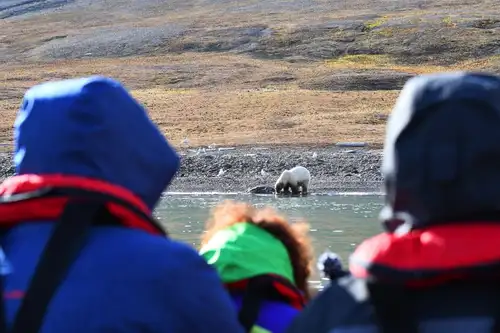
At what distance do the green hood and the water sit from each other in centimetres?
901

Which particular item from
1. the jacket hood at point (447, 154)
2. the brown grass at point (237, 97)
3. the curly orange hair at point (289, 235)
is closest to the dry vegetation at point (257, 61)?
the brown grass at point (237, 97)

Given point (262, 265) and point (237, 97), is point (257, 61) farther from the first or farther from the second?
point (262, 265)

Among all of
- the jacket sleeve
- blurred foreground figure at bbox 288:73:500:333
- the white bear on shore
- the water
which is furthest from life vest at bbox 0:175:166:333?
the white bear on shore

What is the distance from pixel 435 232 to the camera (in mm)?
2430

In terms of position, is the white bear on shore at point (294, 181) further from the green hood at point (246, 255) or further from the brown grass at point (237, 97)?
the green hood at point (246, 255)

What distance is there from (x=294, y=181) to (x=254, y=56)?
38.7m

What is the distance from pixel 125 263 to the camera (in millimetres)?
2666

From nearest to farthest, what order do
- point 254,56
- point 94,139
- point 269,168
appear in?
point 94,139, point 269,168, point 254,56

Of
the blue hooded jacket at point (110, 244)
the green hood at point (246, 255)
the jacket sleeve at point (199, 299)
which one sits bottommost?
the green hood at point (246, 255)

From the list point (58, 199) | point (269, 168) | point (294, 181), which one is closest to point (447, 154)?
point (58, 199)

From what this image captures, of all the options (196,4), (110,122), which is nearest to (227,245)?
(110,122)

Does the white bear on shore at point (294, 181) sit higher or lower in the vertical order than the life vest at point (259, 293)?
lower

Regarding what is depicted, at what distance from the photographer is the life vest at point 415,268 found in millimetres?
2334

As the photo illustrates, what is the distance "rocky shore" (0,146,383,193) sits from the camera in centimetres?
2397
